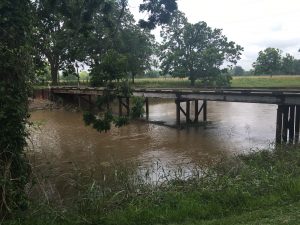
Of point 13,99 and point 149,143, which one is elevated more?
point 13,99

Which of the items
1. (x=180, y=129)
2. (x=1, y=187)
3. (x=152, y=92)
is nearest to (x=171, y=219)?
(x=1, y=187)

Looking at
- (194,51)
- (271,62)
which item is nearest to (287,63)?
(271,62)

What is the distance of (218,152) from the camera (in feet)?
53.9

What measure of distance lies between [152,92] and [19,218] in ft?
66.7

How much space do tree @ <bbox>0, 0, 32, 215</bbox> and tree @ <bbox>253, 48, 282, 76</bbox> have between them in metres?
77.4

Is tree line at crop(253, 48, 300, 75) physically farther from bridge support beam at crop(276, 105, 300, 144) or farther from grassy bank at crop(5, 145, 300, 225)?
grassy bank at crop(5, 145, 300, 225)

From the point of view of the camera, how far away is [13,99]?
293 inches

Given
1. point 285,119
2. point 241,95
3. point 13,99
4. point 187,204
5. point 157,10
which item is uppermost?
point 157,10

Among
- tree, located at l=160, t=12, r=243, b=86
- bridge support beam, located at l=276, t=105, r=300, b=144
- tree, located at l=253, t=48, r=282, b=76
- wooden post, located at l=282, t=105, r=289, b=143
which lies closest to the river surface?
bridge support beam, located at l=276, t=105, r=300, b=144

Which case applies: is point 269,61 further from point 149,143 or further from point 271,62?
point 149,143

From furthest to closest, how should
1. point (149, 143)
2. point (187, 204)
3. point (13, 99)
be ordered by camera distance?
point (149, 143)
point (13, 99)
point (187, 204)

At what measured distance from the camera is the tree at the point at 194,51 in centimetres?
4906

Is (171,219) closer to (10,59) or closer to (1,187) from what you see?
(1,187)

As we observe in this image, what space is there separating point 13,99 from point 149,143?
480 inches
